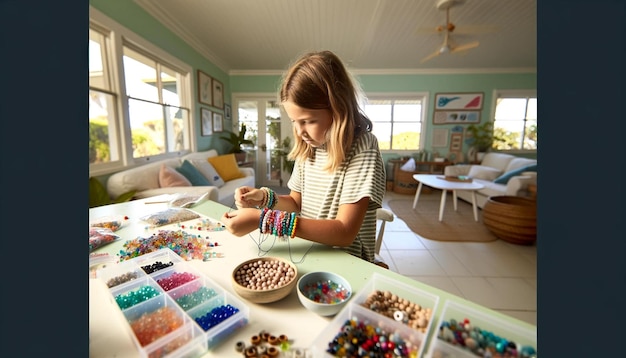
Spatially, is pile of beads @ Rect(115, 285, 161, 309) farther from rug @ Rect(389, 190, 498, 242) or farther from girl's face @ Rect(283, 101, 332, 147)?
rug @ Rect(389, 190, 498, 242)

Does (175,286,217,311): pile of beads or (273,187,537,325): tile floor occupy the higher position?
(175,286,217,311): pile of beads

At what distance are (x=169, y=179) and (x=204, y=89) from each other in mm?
2372

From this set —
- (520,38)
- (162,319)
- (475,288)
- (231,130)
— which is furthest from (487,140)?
(162,319)

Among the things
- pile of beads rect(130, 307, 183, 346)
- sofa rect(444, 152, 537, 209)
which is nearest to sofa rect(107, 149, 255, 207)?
pile of beads rect(130, 307, 183, 346)

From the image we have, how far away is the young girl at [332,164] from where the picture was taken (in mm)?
730

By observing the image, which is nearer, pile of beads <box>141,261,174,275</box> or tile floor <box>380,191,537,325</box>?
pile of beads <box>141,261,174,275</box>

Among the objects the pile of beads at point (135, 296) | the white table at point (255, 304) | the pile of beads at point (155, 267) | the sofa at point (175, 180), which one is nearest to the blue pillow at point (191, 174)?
the sofa at point (175, 180)

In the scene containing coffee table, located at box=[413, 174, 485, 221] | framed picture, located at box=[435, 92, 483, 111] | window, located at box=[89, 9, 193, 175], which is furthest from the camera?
framed picture, located at box=[435, 92, 483, 111]

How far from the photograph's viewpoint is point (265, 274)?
2.00ft

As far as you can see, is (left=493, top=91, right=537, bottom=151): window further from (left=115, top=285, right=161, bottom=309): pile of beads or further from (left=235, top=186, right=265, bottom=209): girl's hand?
(left=115, top=285, right=161, bottom=309): pile of beads

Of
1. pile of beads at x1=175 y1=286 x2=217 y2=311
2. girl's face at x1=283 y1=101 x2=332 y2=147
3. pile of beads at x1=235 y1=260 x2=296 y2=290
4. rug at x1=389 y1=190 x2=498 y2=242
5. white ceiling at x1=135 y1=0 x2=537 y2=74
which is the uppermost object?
white ceiling at x1=135 y1=0 x2=537 y2=74

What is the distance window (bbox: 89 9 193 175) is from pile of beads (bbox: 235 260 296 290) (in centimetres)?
197

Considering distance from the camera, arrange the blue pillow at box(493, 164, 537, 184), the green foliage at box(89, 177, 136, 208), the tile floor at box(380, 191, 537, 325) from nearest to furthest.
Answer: the tile floor at box(380, 191, 537, 325) < the green foliage at box(89, 177, 136, 208) < the blue pillow at box(493, 164, 537, 184)

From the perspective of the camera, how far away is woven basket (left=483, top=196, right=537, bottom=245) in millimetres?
2541
